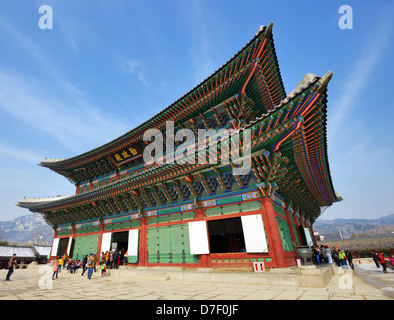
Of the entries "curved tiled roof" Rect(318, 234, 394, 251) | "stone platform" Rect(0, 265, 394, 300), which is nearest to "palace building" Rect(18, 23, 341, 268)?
"stone platform" Rect(0, 265, 394, 300)

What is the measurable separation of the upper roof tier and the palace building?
0.17 ft

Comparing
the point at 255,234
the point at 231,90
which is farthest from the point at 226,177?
the point at 231,90

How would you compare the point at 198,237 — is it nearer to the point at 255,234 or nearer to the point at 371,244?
the point at 255,234

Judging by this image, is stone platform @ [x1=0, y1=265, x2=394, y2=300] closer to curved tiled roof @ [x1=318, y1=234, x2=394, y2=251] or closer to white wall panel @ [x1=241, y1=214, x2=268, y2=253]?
white wall panel @ [x1=241, y1=214, x2=268, y2=253]

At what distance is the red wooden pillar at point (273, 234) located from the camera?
8242 millimetres

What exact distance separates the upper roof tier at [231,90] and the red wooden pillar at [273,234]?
213 inches

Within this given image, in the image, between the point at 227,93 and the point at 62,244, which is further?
the point at 62,244

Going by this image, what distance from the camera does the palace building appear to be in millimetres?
7895

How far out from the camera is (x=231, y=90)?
10.2m

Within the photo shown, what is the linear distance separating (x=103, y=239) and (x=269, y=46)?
1542 centimetres

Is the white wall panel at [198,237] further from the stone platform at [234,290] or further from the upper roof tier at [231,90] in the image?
the upper roof tier at [231,90]
